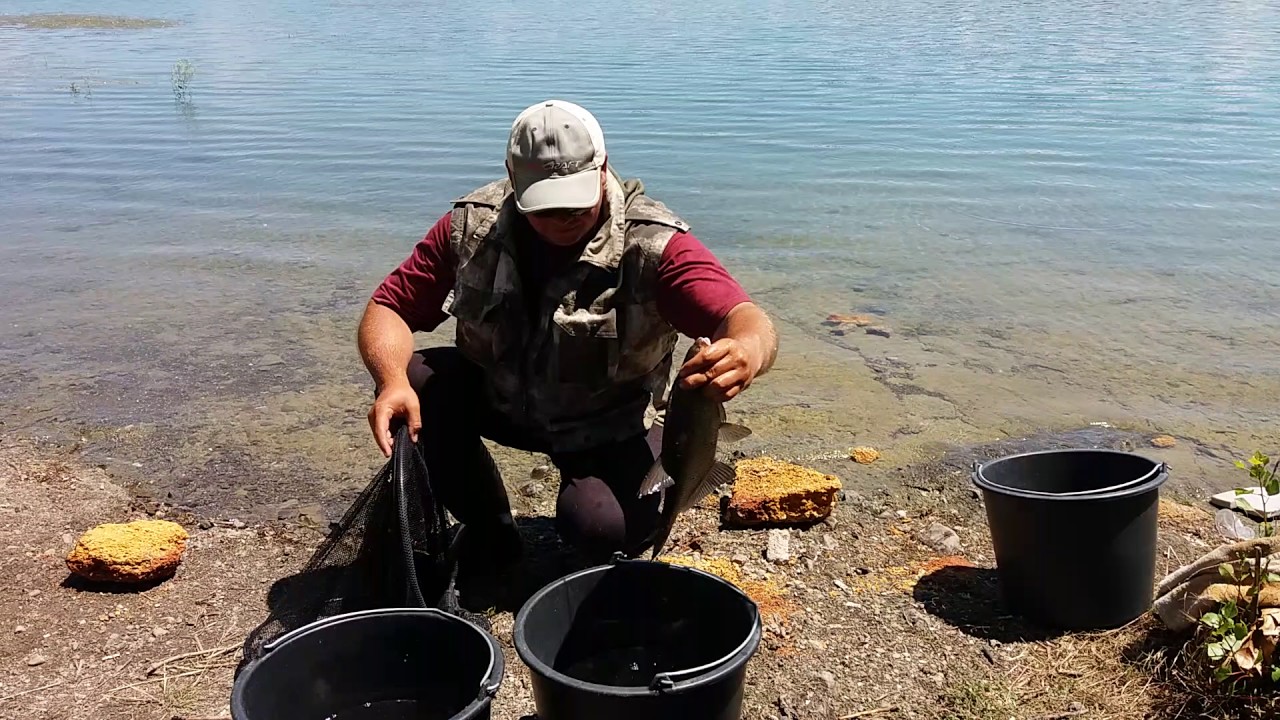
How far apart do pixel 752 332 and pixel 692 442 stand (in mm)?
415

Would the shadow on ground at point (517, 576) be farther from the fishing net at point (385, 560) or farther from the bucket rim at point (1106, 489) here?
the bucket rim at point (1106, 489)

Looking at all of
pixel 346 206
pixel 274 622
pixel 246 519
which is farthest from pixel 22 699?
pixel 346 206

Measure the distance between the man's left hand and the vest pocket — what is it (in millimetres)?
755

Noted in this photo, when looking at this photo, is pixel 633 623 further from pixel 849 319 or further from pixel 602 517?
pixel 849 319

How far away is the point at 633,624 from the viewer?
3451 mm

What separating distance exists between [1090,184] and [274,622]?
36.0 feet

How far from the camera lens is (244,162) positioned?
48.1 ft

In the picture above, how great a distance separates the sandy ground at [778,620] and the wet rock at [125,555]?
7cm

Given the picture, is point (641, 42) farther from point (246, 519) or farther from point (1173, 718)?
point (1173, 718)

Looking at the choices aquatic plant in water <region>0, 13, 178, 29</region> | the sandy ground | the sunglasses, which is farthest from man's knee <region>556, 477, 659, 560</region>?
aquatic plant in water <region>0, 13, 178, 29</region>

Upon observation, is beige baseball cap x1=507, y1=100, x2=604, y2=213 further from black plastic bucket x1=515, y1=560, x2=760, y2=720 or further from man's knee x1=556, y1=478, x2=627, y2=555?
black plastic bucket x1=515, y1=560, x2=760, y2=720

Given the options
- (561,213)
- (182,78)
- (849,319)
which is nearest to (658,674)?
(561,213)

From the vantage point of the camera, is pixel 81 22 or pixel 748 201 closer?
pixel 748 201

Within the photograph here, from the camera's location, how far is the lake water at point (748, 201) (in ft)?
23.5
